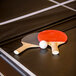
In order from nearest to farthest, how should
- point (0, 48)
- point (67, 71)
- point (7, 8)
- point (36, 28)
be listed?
point (67, 71) < point (0, 48) < point (36, 28) < point (7, 8)

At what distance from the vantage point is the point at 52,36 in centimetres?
96

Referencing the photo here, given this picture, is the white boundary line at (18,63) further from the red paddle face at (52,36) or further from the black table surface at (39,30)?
the red paddle face at (52,36)

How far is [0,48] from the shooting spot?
91 centimetres

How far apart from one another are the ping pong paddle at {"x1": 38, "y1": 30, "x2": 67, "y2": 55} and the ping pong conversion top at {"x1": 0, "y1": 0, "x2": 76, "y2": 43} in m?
0.10

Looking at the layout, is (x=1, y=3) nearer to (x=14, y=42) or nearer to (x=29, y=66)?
(x=14, y=42)

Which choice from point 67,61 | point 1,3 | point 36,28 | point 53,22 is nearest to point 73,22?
point 53,22

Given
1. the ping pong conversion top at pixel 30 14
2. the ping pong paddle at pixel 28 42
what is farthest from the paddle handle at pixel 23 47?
the ping pong conversion top at pixel 30 14

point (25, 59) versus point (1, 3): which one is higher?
point (1, 3)

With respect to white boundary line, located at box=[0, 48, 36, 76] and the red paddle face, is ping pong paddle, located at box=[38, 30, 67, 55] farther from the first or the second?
white boundary line, located at box=[0, 48, 36, 76]

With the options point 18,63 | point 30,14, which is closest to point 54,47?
point 18,63

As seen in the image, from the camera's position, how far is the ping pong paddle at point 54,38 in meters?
0.90

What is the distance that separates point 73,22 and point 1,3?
1.47 ft

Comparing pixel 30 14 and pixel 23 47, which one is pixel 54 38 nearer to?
pixel 23 47

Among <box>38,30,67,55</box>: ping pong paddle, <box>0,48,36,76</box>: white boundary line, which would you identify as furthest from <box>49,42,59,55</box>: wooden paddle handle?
<box>0,48,36,76</box>: white boundary line
